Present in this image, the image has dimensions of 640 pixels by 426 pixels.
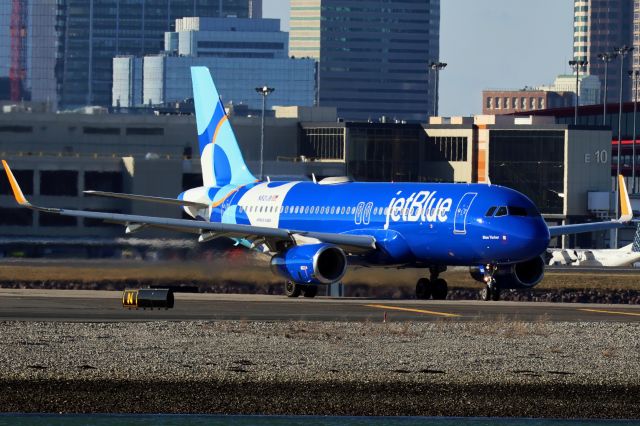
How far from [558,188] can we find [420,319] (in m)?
112

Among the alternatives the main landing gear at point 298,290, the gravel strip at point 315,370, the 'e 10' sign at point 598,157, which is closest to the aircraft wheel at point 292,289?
the main landing gear at point 298,290

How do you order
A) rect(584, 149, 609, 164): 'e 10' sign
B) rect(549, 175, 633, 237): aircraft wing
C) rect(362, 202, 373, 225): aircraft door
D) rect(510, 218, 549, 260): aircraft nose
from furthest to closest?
rect(584, 149, 609, 164): 'e 10' sign, rect(549, 175, 633, 237): aircraft wing, rect(362, 202, 373, 225): aircraft door, rect(510, 218, 549, 260): aircraft nose

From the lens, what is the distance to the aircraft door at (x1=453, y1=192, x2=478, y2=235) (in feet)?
176

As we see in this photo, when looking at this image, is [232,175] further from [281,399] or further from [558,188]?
[558,188]

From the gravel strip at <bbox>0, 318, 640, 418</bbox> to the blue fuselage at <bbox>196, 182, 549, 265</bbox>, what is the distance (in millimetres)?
12738

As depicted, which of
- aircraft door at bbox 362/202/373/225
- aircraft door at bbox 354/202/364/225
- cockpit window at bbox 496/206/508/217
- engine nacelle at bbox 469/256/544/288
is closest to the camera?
cockpit window at bbox 496/206/508/217

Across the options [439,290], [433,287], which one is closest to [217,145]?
[433,287]

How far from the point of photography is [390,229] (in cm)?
5594

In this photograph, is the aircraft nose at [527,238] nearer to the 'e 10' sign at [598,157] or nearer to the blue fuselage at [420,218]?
the blue fuselage at [420,218]

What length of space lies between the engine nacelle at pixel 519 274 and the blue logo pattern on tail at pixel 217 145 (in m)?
14.4

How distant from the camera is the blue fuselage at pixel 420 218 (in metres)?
52.8

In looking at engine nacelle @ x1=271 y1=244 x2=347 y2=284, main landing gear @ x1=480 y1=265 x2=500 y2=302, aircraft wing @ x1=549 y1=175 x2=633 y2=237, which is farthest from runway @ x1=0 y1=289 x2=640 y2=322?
aircraft wing @ x1=549 y1=175 x2=633 y2=237

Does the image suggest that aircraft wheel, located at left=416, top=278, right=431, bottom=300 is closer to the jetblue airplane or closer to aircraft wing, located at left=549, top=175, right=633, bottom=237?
the jetblue airplane

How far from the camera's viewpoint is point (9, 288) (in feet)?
191
